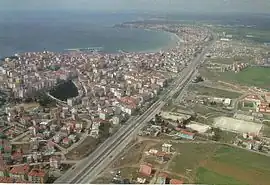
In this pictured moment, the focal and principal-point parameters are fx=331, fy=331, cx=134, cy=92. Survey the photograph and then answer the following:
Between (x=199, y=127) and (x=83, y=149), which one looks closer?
(x=83, y=149)

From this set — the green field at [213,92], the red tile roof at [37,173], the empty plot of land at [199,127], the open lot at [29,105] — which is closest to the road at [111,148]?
the red tile roof at [37,173]

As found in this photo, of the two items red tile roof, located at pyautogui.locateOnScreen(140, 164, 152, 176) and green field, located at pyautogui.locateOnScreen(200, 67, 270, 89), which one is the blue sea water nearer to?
green field, located at pyautogui.locateOnScreen(200, 67, 270, 89)

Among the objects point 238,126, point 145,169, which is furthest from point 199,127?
point 145,169

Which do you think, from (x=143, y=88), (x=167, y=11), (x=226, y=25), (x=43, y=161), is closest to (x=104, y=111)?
(x=143, y=88)

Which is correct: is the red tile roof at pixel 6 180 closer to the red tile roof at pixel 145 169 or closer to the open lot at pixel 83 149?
the open lot at pixel 83 149

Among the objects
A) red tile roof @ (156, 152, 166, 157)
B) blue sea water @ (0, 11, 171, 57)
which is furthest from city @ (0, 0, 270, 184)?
blue sea water @ (0, 11, 171, 57)

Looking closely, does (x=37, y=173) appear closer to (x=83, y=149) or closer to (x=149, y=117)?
(x=83, y=149)

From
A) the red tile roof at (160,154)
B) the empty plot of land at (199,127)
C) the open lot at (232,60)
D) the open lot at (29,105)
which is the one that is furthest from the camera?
the open lot at (232,60)
